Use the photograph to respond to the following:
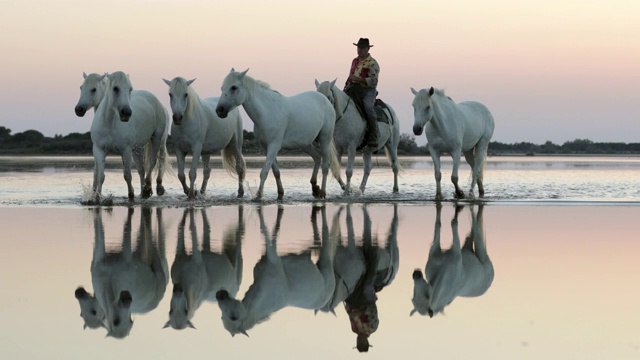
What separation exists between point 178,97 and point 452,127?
461 cm

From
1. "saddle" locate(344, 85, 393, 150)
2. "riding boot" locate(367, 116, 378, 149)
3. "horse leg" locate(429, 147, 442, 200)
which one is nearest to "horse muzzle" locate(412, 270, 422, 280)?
"horse leg" locate(429, 147, 442, 200)

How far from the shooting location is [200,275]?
21.9 ft

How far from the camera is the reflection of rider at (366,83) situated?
54.3ft

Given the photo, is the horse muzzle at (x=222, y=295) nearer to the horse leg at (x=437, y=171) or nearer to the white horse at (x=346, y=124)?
the horse leg at (x=437, y=171)

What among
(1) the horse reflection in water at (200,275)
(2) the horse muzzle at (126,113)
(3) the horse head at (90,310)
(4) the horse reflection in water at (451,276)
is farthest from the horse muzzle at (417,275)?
(2) the horse muzzle at (126,113)

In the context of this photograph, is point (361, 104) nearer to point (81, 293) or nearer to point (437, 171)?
point (437, 171)

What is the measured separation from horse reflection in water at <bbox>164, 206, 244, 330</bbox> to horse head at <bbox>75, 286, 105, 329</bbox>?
15.2 inches

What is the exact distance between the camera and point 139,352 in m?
4.39

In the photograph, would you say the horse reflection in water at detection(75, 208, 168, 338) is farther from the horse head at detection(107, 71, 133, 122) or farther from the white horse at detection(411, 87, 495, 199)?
the white horse at detection(411, 87, 495, 199)

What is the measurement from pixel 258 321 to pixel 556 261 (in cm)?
346

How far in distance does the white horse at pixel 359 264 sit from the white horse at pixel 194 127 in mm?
4819

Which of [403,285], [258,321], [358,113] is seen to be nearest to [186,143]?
[358,113]

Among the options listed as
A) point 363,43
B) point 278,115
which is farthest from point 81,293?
point 363,43

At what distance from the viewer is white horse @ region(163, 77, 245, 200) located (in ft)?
46.5
